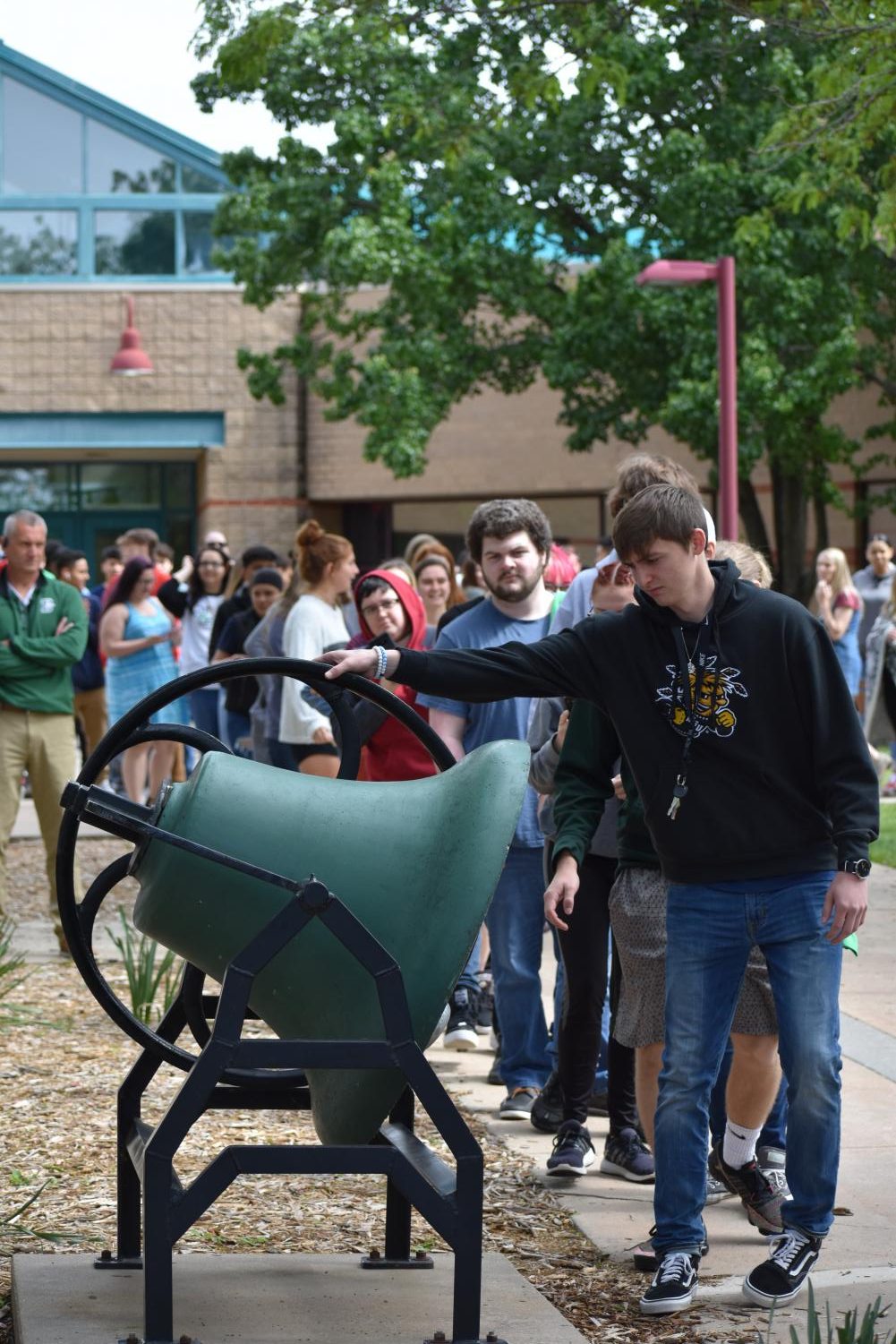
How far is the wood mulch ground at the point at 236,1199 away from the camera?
169 inches

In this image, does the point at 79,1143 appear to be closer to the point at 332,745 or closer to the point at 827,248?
the point at 332,745

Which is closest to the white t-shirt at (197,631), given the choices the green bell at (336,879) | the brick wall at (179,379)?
the green bell at (336,879)

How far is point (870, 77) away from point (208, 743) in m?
5.41

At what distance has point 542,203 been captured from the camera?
2419 centimetres

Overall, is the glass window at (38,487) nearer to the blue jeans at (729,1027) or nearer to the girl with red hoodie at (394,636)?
the girl with red hoodie at (394,636)

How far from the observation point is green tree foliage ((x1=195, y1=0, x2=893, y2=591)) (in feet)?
71.9

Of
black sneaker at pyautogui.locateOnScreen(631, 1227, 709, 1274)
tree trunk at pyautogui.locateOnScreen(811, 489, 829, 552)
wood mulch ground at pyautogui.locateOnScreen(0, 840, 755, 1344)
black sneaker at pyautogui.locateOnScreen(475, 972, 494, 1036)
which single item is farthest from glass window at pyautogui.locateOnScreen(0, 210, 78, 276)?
black sneaker at pyautogui.locateOnScreen(631, 1227, 709, 1274)

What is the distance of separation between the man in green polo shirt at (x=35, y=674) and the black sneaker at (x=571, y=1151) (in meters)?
3.99

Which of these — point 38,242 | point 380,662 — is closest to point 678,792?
point 380,662

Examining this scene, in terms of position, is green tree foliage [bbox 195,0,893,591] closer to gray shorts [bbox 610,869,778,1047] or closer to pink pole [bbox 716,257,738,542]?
pink pole [bbox 716,257,738,542]

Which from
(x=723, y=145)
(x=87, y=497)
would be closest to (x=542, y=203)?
(x=723, y=145)

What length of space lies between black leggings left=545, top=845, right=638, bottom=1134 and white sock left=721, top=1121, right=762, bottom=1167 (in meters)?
0.77

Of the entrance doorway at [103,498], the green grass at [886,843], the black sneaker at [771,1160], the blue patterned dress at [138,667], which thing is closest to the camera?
the black sneaker at [771,1160]

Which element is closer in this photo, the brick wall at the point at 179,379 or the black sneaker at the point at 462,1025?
the black sneaker at the point at 462,1025
